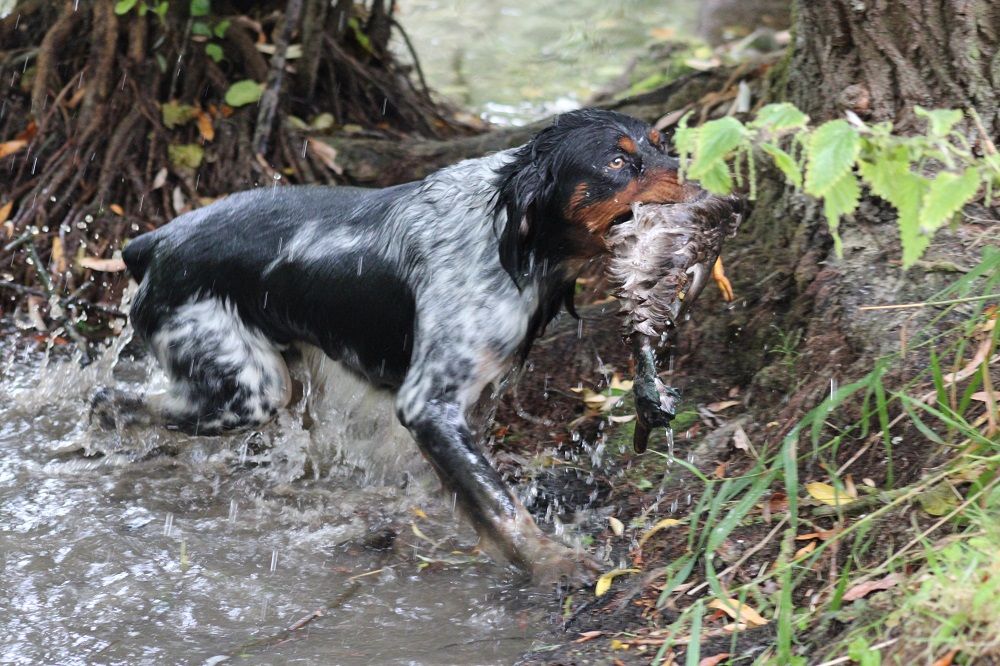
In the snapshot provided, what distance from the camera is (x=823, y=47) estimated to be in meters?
4.56

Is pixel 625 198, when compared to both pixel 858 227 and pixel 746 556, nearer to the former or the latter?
pixel 858 227

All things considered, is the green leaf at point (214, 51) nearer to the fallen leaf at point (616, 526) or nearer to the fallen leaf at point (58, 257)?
the fallen leaf at point (58, 257)

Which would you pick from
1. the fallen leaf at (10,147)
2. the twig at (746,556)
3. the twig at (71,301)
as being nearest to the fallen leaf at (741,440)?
the twig at (746,556)

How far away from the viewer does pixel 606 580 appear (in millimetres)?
3846

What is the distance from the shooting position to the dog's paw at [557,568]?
12.6ft

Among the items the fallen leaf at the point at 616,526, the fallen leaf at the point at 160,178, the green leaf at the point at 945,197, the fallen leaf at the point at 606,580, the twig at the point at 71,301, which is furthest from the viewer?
the fallen leaf at the point at 160,178

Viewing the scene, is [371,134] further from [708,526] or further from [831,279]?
[708,526]

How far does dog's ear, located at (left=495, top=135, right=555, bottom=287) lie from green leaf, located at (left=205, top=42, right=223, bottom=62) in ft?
10.2

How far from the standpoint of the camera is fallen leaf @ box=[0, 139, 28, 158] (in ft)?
21.6

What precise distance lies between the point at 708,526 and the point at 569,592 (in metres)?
0.52

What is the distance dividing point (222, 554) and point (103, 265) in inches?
93.5

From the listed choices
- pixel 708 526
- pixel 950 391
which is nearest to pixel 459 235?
pixel 708 526

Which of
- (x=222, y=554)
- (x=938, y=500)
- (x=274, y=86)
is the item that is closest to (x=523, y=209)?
(x=938, y=500)

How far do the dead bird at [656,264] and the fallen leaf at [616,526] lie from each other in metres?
0.53
